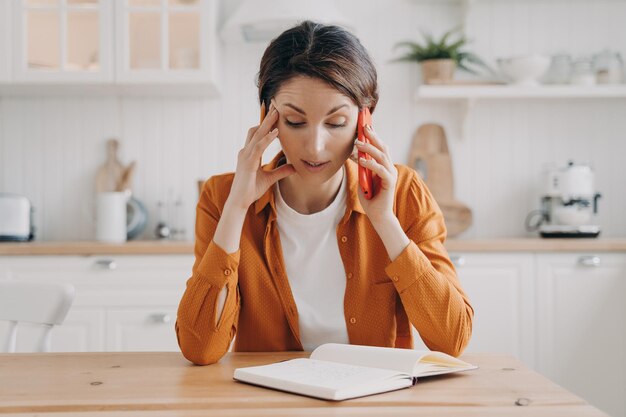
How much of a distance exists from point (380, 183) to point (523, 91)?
2.03 m

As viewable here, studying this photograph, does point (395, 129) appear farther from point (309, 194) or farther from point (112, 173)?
point (309, 194)

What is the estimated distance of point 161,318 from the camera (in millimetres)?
2939

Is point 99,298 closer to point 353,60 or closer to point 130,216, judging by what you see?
point 130,216

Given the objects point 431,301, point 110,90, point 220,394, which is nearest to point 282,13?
point 110,90

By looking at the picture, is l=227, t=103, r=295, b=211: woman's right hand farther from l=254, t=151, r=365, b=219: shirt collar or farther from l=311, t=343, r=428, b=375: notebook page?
l=311, t=343, r=428, b=375: notebook page

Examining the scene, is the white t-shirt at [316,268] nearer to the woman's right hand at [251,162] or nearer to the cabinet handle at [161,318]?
the woman's right hand at [251,162]

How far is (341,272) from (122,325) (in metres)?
1.64

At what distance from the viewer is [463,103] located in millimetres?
3469

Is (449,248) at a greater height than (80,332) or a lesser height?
greater

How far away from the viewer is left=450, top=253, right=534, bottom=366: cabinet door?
9.79 ft

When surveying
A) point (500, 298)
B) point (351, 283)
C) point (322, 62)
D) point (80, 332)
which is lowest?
point (80, 332)

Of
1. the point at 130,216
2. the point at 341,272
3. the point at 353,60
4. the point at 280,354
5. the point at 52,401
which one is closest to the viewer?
the point at 52,401

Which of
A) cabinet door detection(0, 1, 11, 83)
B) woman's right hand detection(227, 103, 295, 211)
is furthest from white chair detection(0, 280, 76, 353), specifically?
cabinet door detection(0, 1, 11, 83)

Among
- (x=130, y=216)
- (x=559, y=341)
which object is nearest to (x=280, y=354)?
(x=559, y=341)
